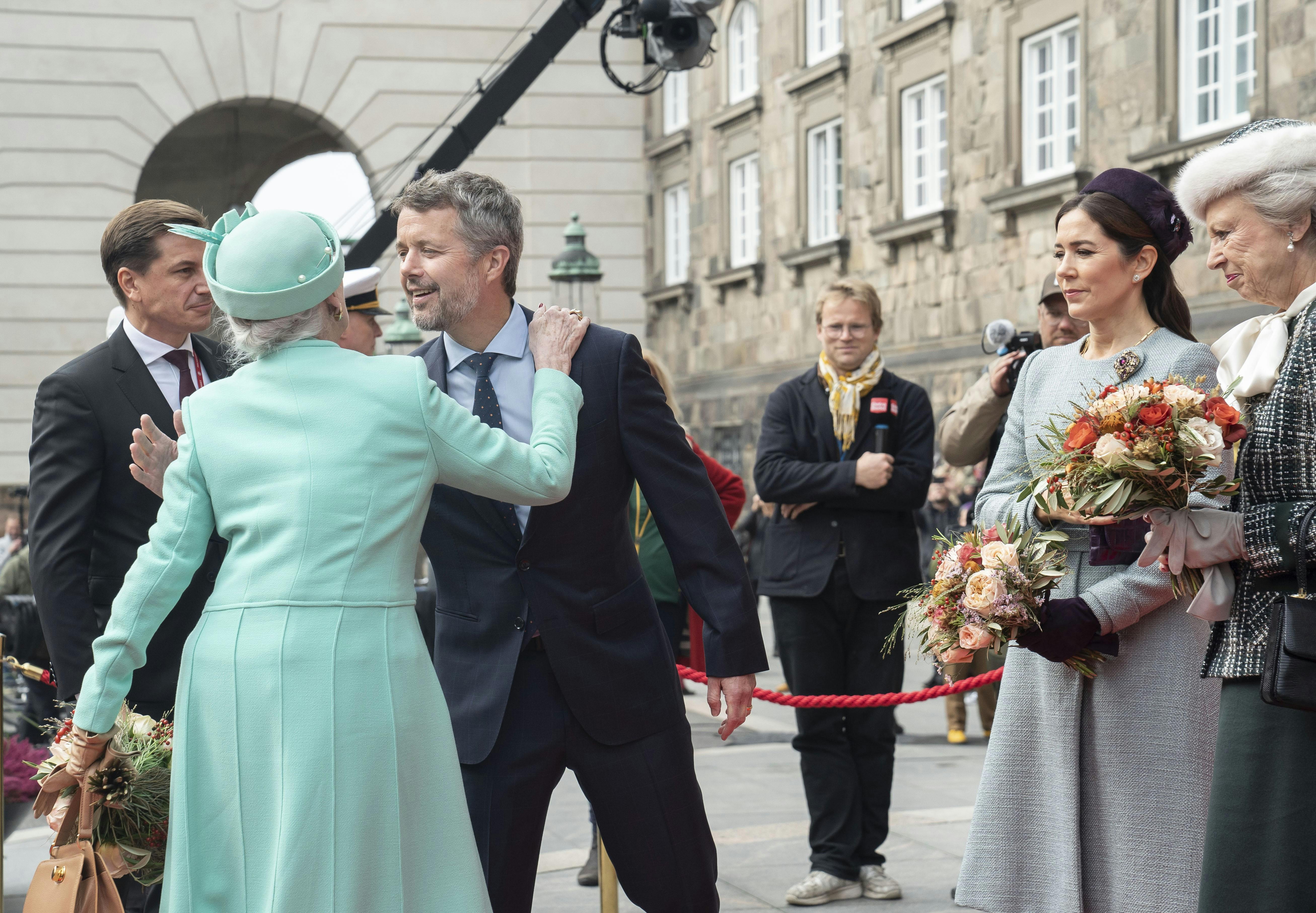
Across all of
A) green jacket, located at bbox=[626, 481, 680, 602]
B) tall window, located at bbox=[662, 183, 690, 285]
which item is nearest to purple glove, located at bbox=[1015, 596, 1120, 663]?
green jacket, located at bbox=[626, 481, 680, 602]

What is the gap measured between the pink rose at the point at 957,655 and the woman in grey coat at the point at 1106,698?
0.14 m

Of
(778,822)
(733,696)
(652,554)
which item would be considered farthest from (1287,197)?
(778,822)

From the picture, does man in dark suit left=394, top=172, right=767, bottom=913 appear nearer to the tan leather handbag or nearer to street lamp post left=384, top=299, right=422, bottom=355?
the tan leather handbag

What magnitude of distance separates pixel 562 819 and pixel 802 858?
1375 millimetres

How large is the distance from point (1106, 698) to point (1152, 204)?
1.19 metres

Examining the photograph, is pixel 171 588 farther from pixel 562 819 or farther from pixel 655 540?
pixel 562 819

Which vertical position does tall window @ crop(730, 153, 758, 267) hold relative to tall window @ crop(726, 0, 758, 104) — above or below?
below

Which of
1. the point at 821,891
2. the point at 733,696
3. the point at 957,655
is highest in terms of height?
the point at 957,655

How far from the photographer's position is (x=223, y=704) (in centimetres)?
283

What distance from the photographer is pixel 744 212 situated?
2259 centimetres

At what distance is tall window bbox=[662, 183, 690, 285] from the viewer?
24281mm

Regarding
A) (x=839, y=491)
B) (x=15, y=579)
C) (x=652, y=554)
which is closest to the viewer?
(x=839, y=491)

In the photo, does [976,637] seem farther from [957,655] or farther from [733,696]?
[733,696]

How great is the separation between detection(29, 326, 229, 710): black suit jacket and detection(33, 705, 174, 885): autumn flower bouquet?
0.60 metres
